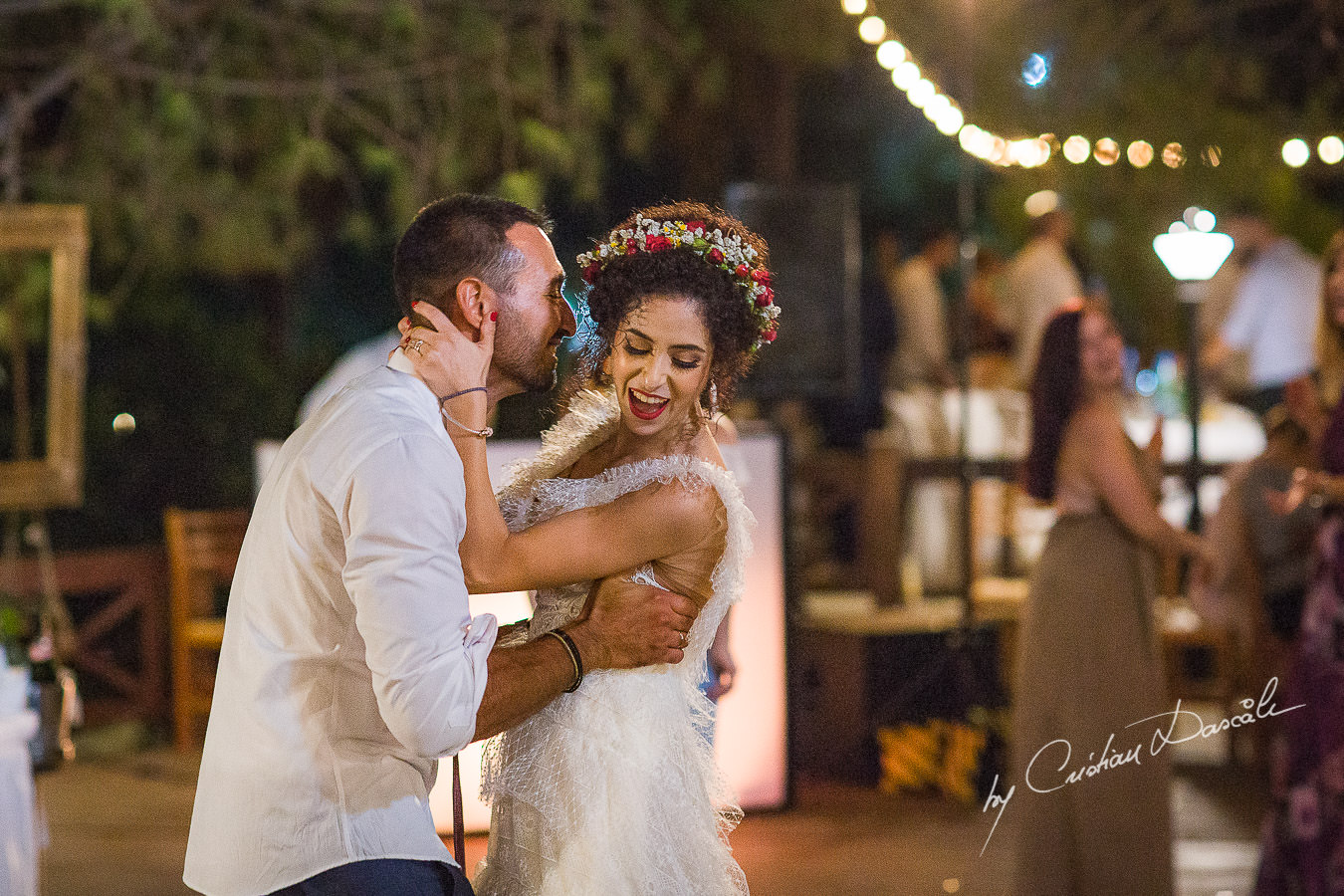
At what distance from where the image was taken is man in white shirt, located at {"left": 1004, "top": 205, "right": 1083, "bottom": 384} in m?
7.35

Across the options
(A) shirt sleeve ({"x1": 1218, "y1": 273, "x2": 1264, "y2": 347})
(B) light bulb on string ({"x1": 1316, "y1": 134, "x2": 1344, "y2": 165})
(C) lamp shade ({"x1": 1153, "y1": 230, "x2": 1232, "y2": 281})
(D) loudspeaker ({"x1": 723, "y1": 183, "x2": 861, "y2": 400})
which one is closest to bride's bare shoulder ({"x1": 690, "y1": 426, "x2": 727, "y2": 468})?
(C) lamp shade ({"x1": 1153, "y1": 230, "x2": 1232, "y2": 281})

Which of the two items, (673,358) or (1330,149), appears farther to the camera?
(1330,149)

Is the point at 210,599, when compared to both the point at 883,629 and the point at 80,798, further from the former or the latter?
the point at 883,629

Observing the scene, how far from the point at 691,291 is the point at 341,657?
2.78ft

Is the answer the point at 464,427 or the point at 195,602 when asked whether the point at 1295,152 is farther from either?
the point at 195,602

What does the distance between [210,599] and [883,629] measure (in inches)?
127

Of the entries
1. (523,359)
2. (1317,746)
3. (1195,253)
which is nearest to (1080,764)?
(1317,746)

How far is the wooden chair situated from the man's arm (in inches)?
175

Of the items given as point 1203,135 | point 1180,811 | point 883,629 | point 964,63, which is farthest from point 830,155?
point 1180,811

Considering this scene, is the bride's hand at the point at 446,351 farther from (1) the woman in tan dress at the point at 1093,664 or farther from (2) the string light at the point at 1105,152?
(2) the string light at the point at 1105,152

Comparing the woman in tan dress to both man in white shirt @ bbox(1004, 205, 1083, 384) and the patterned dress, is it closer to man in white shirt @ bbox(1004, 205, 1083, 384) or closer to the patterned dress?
the patterned dress

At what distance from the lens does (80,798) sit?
5434 mm

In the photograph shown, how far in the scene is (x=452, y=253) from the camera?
1.98 m

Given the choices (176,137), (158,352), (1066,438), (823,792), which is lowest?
(823,792)
